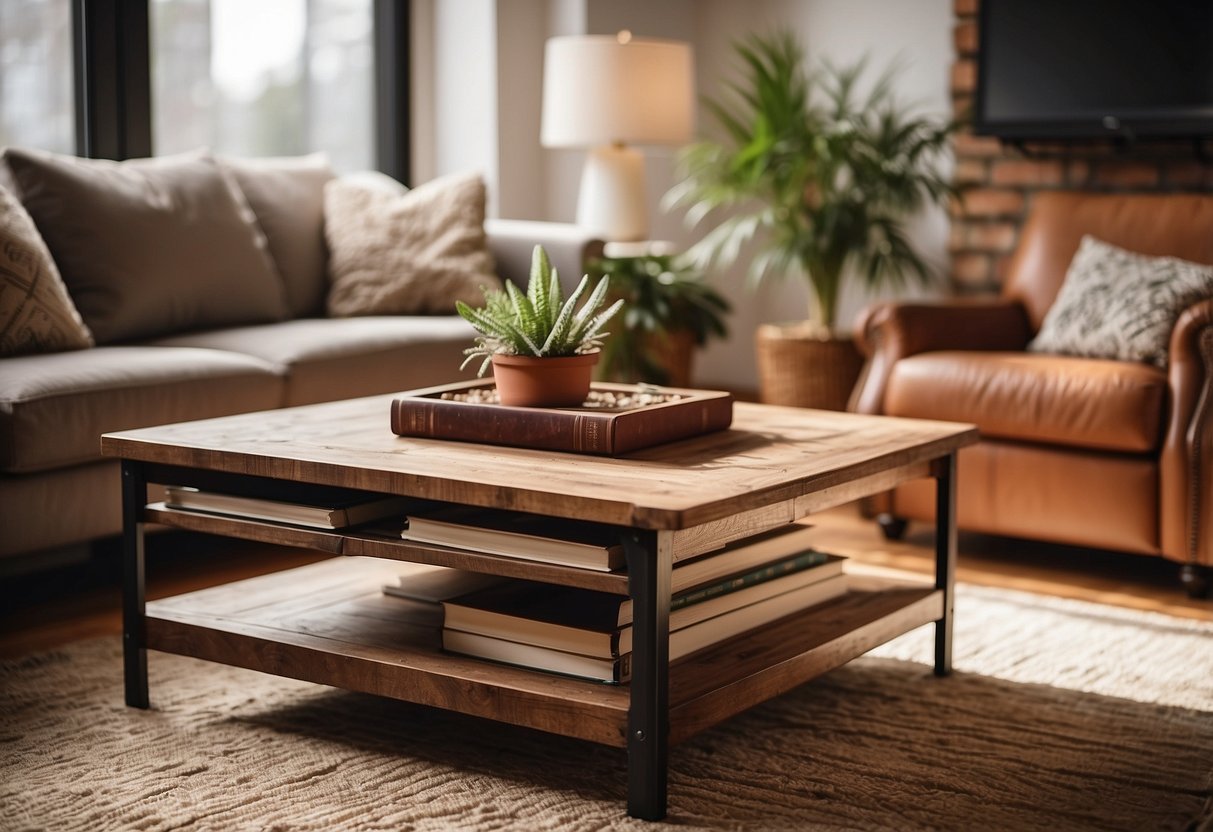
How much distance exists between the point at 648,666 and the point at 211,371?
5.14ft

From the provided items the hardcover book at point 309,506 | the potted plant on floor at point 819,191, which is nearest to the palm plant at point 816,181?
the potted plant on floor at point 819,191

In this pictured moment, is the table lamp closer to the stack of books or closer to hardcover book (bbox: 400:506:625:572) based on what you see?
the stack of books

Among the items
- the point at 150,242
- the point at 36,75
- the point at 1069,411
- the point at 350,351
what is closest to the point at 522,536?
the point at 350,351

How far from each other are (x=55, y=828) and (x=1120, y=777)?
1394 mm

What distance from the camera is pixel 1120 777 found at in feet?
6.41

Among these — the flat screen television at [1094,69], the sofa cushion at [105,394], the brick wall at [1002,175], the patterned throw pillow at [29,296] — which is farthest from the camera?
the brick wall at [1002,175]

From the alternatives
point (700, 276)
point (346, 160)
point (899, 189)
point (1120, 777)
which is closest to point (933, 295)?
point (899, 189)

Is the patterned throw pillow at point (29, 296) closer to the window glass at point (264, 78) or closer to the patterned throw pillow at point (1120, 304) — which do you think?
the window glass at point (264, 78)

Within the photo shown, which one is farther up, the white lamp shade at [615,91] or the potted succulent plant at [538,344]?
the white lamp shade at [615,91]

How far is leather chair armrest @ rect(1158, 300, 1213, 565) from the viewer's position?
2.93 metres

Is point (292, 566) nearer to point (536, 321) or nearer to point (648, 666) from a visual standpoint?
point (536, 321)

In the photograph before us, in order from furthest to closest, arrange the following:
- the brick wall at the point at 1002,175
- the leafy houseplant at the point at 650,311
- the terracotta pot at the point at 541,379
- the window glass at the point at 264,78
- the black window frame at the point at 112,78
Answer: the brick wall at the point at 1002,175
the window glass at the point at 264,78
the leafy houseplant at the point at 650,311
the black window frame at the point at 112,78
the terracotta pot at the point at 541,379

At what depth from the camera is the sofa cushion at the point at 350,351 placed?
3158mm

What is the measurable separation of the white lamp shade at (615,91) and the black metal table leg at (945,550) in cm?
203
